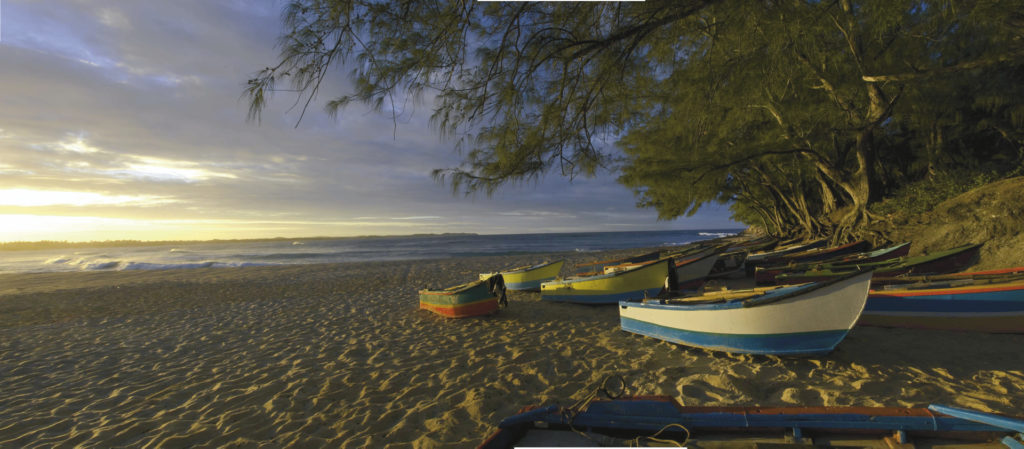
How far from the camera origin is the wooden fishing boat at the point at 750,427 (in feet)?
6.64

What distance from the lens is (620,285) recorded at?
8281 mm

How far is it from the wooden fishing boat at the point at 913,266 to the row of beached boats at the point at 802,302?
21 millimetres

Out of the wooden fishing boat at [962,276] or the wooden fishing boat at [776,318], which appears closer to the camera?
the wooden fishing boat at [776,318]

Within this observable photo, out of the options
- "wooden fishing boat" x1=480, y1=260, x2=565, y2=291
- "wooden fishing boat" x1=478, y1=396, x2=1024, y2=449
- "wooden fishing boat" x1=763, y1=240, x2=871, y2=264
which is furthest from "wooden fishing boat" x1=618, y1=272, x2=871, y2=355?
"wooden fishing boat" x1=763, y1=240, x2=871, y2=264

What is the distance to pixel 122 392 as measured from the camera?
4.73 meters

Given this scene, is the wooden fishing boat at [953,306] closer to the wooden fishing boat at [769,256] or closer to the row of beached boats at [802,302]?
the row of beached boats at [802,302]

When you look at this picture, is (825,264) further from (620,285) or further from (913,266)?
(620,285)

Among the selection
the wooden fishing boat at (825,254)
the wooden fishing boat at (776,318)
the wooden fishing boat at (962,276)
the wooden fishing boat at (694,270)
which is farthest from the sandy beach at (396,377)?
the wooden fishing boat at (825,254)

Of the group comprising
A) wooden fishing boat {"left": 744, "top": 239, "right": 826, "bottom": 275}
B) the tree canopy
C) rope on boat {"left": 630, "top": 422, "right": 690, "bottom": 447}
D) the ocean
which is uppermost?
the tree canopy

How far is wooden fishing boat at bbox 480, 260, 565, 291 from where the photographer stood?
11.3 metres

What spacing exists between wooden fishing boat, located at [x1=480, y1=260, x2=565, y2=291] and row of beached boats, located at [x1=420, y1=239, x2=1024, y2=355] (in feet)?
8.25

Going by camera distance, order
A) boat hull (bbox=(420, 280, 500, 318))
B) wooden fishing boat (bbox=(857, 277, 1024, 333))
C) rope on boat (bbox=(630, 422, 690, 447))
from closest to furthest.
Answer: rope on boat (bbox=(630, 422, 690, 447)) < wooden fishing boat (bbox=(857, 277, 1024, 333)) < boat hull (bbox=(420, 280, 500, 318))

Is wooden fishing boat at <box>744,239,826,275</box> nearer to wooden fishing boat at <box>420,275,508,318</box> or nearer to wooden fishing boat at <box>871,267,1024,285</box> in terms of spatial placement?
wooden fishing boat at <box>871,267,1024,285</box>

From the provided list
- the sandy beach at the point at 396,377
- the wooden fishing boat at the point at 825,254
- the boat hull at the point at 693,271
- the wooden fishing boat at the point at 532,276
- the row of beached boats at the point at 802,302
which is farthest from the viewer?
the wooden fishing boat at the point at 532,276
